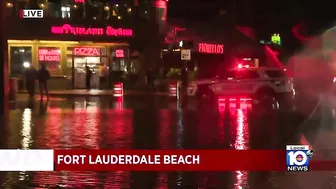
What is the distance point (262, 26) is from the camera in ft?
272

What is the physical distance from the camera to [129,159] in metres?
9.88

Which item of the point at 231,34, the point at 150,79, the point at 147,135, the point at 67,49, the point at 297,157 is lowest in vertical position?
the point at 147,135

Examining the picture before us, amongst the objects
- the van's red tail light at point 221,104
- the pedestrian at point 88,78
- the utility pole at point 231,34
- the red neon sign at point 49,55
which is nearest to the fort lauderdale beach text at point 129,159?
the van's red tail light at point 221,104

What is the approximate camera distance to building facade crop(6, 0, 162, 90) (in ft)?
144

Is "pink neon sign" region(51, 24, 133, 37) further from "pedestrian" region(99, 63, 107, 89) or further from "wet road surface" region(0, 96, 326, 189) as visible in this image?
"wet road surface" region(0, 96, 326, 189)

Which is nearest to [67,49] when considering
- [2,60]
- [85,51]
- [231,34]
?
[85,51]

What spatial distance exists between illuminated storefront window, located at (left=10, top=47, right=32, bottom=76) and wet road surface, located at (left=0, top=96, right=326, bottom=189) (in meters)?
17.7

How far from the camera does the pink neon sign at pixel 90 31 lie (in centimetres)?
4391

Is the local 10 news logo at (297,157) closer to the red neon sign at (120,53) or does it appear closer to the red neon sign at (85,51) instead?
the red neon sign at (85,51)

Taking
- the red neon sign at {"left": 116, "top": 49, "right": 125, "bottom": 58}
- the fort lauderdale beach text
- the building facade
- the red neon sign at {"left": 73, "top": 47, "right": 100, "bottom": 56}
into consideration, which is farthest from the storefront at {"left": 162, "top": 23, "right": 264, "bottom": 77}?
the fort lauderdale beach text

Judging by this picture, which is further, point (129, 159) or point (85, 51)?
point (85, 51)

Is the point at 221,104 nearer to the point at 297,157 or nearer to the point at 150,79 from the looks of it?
the point at 150,79

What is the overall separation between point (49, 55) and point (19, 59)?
82.3 inches

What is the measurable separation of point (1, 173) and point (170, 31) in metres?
37.7
